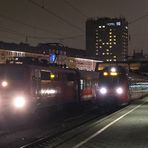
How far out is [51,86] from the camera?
2564 centimetres

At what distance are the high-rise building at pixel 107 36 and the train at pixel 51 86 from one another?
47.4 metres

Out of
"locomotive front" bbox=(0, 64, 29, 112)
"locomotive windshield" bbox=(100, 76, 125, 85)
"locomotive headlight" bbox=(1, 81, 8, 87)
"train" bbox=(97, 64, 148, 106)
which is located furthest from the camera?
→ "locomotive windshield" bbox=(100, 76, 125, 85)

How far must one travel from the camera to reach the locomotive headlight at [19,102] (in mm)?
21609

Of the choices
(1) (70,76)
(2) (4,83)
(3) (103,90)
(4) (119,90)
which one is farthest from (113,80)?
(2) (4,83)

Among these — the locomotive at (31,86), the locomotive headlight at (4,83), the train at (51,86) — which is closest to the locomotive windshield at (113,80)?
the train at (51,86)

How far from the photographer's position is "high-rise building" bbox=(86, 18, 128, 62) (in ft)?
344

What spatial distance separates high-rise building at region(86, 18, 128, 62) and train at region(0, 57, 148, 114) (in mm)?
47422

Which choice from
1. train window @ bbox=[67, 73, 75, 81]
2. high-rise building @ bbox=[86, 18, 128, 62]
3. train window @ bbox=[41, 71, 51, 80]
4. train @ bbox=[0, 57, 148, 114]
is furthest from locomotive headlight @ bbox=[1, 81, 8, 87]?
high-rise building @ bbox=[86, 18, 128, 62]

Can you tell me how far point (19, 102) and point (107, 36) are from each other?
10525 cm

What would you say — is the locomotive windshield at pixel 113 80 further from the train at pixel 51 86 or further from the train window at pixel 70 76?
the train window at pixel 70 76

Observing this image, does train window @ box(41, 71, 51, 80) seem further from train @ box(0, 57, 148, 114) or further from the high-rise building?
the high-rise building

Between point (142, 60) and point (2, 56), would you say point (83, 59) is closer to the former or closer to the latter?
point (142, 60)

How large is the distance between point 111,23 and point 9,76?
88.9 meters

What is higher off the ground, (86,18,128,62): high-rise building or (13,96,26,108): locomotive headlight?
(86,18,128,62): high-rise building
